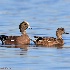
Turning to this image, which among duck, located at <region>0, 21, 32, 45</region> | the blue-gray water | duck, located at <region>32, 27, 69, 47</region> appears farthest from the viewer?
duck, located at <region>0, 21, 32, 45</region>

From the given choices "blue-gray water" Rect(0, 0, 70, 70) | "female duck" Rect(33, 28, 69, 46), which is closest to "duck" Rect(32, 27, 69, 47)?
"female duck" Rect(33, 28, 69, 46)

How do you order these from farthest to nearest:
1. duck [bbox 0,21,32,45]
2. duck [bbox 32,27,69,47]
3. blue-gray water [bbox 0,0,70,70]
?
1. duck [bbox 0,21,32,45]
2. duck [bbox 32,27,69,47]
3. blue-gray water [bbox 0,0,70,70]

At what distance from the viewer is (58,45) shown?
21.5m

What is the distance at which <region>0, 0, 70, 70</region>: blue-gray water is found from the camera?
15602 mm

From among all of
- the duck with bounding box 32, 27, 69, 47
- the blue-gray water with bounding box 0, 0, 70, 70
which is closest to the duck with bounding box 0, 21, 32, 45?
the duck with bounding box 32, 27, 69, 47

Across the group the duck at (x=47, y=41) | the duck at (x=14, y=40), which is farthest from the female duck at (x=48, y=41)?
the duck at (x=14, y=40)

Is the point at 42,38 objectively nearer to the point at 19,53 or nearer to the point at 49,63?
the point at 19,53

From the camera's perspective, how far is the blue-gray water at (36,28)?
15.6 meters

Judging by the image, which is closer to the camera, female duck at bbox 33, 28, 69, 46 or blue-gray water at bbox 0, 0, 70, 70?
blue-gray water at bbox 0, 0, 70, 70

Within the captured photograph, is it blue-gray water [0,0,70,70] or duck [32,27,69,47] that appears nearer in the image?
blue-gray water [0,0,70,70]

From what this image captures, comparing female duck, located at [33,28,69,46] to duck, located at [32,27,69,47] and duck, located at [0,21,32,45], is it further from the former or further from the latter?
duck, located at [0,21,32,45]

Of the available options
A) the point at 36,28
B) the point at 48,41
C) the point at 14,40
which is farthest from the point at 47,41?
the point at 36,28

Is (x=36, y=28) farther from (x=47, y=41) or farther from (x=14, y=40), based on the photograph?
(x=47, y=41)

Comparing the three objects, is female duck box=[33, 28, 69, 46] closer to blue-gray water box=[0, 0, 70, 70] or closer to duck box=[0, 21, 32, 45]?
blue-gray water box=[0, 0, 70, 70]
